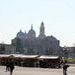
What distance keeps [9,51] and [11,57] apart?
94088 mm

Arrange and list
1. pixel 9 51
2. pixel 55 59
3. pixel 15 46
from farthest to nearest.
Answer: pixel 15 46 → pixel 9 51 → pixel 55 59

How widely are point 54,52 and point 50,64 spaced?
395 ft

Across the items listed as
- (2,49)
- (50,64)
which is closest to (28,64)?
(50,64)

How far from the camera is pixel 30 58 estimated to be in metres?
82.9

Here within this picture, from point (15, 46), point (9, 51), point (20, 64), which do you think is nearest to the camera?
point (20, 64)

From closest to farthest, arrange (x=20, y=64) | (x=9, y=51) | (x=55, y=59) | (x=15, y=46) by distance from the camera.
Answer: (x=55, y=59) < (x=20, y=64) < (x=9, y=51) < (x=15, y=46)

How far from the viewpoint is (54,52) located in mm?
199125

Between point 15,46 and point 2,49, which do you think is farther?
point 15,46

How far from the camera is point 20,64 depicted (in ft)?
275

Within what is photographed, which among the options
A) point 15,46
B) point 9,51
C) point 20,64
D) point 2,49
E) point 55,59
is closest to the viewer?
point 55,59

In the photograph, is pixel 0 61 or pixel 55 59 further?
pixel 0 61

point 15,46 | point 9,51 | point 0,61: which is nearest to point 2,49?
point 9,51

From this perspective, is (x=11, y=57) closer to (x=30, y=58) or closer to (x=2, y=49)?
(x=30, y=58)

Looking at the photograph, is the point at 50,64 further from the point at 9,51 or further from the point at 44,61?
the point at 9,51
